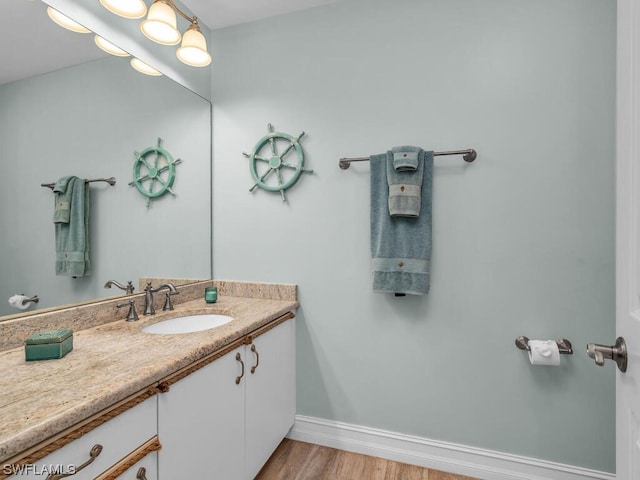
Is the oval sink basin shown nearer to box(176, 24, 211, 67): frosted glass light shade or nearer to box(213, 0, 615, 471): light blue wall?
box(213, 0, 615, 471): light blue wall

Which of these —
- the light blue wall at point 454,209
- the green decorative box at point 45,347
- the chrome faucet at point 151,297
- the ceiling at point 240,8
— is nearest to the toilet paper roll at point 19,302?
the green decorative box at point 45,347

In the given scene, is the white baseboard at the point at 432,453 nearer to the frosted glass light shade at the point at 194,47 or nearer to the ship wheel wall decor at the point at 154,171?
the ship wheel wall decor at the point at 154,171

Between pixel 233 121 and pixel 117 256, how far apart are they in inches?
41.3

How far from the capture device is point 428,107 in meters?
1.64

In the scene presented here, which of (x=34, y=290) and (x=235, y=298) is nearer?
(x=34, y=290)

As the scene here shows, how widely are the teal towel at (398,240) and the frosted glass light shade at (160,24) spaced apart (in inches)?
43.5

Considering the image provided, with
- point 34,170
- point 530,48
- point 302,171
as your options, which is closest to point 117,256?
point 34,170

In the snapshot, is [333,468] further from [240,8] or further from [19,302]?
[240,8]

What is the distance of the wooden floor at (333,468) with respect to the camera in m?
1.59

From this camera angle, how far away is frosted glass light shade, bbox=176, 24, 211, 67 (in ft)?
5.19

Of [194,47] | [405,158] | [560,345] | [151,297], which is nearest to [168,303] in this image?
[151,297]

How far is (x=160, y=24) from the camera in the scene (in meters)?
1.44

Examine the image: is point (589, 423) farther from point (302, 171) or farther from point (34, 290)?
point (34, 290)

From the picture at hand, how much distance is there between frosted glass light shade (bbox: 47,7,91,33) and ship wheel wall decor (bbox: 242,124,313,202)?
0.90 meters
